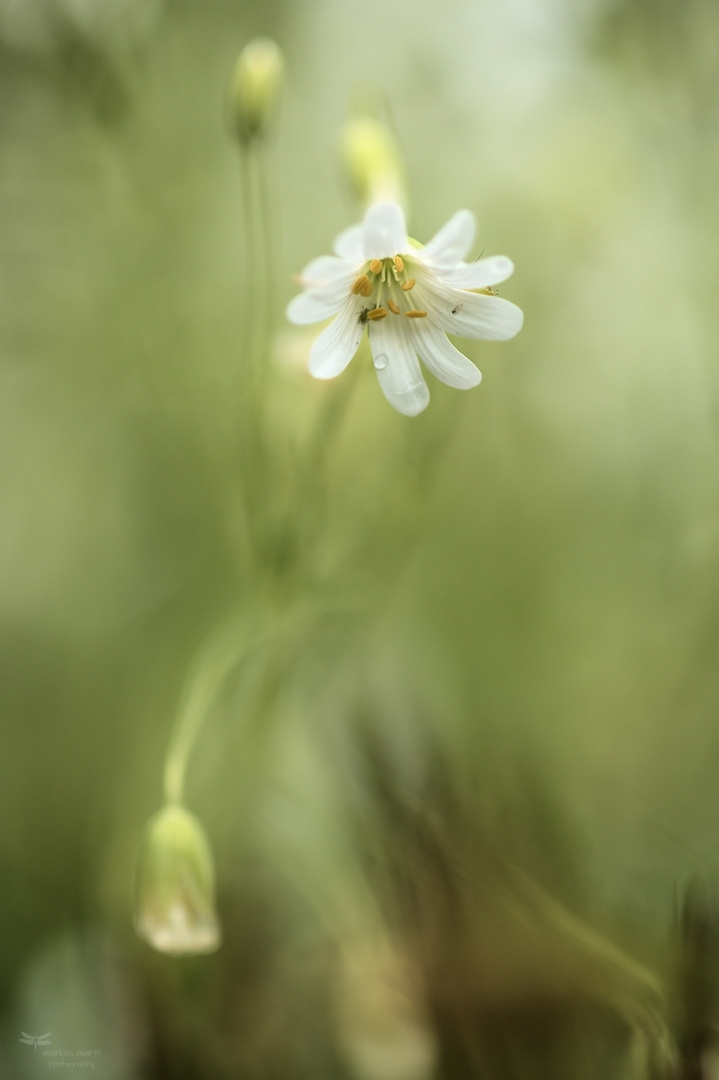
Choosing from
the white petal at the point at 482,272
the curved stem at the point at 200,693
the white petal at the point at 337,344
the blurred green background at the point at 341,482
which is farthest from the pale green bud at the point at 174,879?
the white petal at the point at 482,272

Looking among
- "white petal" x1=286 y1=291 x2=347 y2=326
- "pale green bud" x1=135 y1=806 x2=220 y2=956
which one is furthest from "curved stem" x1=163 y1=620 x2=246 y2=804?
"white petal" x1=286 y1=291 x2=347 y2=326

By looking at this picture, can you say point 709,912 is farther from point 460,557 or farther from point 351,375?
point 351,375

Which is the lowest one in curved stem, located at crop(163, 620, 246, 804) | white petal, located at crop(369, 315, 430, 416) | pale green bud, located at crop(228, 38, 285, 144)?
curved stem, located at crop(163, 620, 246, 804)

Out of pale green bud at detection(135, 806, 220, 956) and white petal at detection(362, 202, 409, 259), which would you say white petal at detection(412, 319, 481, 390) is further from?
pale green bud at detection(135, 806, 220, 956)

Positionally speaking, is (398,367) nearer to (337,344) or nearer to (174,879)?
(337,344)

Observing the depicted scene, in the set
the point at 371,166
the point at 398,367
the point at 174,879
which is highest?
the point at 371,166

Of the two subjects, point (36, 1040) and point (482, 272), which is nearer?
point (482, 272)

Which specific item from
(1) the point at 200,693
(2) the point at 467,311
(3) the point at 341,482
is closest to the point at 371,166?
(2) the point at 467,311
